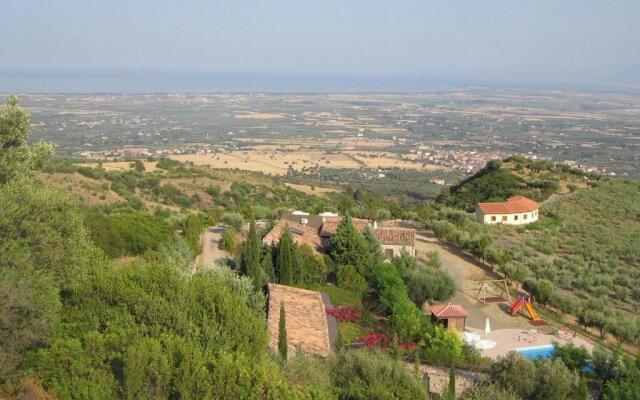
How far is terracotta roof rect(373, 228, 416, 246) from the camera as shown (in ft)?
77.9

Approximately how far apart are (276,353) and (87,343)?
138 inches

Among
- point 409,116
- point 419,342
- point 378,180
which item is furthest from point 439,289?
point 409,116

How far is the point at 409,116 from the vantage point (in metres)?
147

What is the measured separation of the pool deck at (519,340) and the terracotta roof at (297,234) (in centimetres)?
734

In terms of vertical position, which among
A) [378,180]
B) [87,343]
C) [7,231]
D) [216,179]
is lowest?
[378,180]

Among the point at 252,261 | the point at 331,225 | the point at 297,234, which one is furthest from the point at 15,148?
the point at 331,225

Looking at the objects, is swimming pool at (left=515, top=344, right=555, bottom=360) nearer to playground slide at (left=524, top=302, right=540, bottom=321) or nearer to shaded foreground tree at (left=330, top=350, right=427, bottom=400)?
playground slide at (left=524, top=302, right=540, bottom=321)

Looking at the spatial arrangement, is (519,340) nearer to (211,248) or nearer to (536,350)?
(536,350)

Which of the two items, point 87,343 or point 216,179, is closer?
point 87,343

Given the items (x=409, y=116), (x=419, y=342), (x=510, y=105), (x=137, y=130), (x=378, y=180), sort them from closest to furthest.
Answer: (x=419, y=342)
(x=378, y=180)
(x=137, y=130)
(x=409, y=116)
(x=510, y=105)

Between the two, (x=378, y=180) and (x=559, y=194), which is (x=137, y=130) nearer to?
(x=378, y=180)

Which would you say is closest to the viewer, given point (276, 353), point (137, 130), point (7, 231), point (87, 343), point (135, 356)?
point (135, 356)

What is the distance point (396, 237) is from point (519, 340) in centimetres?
802

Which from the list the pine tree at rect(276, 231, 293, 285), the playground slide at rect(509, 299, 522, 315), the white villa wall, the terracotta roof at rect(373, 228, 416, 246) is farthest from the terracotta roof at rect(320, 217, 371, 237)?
the white villa wall
